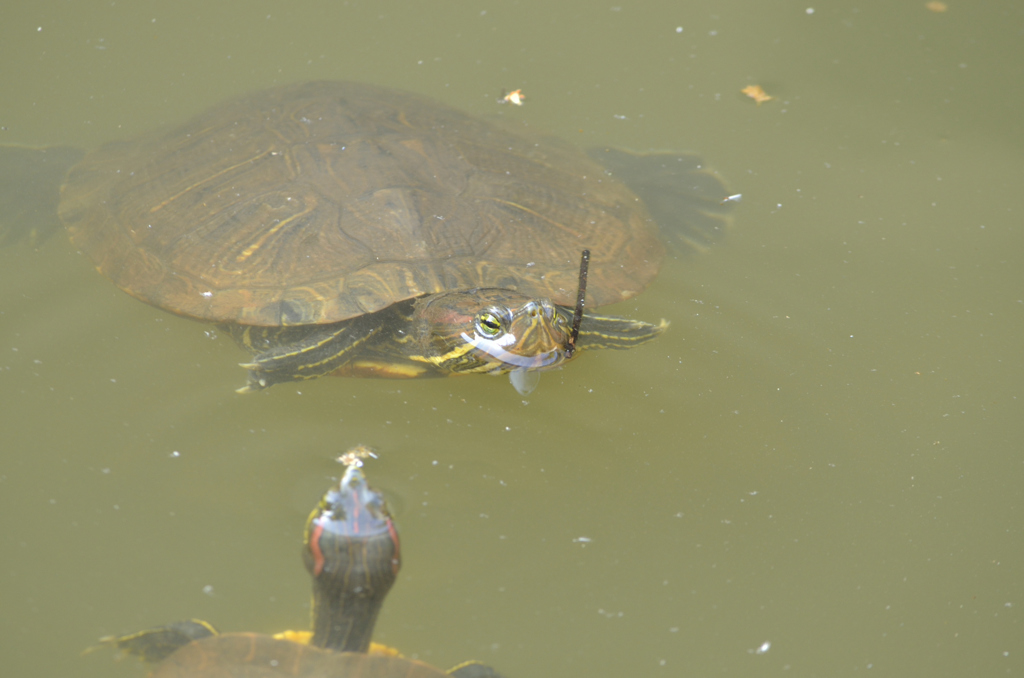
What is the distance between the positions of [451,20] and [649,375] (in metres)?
3.67

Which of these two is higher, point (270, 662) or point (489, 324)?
point (489, 324)

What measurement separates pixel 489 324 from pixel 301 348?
0.82m

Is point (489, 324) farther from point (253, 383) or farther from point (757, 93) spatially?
point (757, 93)

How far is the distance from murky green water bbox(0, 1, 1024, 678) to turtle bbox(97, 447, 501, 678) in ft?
0.49

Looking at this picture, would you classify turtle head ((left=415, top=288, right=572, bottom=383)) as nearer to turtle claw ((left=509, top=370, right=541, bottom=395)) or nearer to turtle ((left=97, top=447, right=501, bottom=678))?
turtle claw ((left=509, top=370, right=541, bottom=395))

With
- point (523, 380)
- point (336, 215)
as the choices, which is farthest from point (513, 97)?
point (523, 380)

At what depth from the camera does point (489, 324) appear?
3.06m

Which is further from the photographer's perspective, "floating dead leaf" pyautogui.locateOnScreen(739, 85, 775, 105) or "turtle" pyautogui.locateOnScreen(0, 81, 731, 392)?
"floating dead leaf" pyautogui.locateOnScreen(739, 85, 775, 105)

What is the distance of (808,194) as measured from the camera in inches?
182

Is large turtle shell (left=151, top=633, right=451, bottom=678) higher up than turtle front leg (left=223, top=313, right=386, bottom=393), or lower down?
lower down

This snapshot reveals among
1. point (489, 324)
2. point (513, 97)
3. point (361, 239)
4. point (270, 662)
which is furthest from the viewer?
point (513, 97)

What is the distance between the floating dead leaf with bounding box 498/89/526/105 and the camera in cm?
521

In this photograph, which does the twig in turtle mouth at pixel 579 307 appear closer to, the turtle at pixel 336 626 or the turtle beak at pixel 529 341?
the turtle beak at pixel 529 341

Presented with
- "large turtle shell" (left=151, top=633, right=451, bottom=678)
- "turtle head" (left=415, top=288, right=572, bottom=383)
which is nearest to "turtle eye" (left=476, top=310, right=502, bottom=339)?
"turtle head" (left=415, top=288, right=572, bottom=383)
